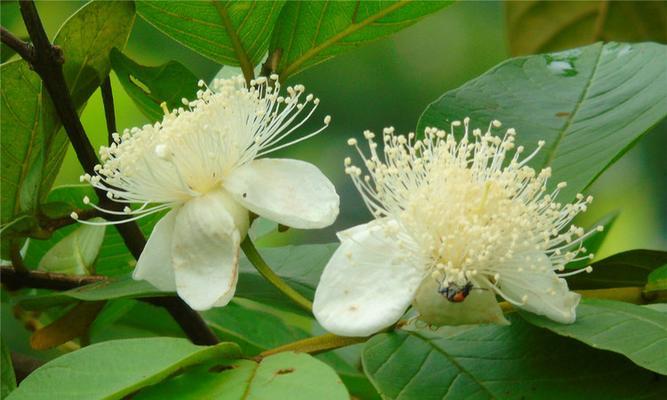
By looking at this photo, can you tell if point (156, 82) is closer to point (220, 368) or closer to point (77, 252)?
point (77, 252)

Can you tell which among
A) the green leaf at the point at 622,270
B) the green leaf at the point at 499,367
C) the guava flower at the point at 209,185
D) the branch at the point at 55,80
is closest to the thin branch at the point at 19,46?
the branch at the point at 55,80

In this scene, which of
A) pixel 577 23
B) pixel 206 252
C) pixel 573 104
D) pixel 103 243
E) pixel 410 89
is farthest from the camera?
pixel 410 89

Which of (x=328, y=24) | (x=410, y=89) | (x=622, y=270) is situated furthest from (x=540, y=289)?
(x=410, y=89)

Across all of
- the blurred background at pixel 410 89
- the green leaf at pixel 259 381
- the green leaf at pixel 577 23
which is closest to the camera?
the green leaf at pixel 259 381

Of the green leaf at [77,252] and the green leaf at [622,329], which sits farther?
the green leaf at [77,252]

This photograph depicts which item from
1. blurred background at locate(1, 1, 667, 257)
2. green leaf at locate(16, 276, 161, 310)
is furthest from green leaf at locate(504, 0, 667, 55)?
green leaf at locate(16, 276, 161, 310)

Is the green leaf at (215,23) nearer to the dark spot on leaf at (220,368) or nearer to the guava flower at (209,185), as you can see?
the guava flower at (209,185)
